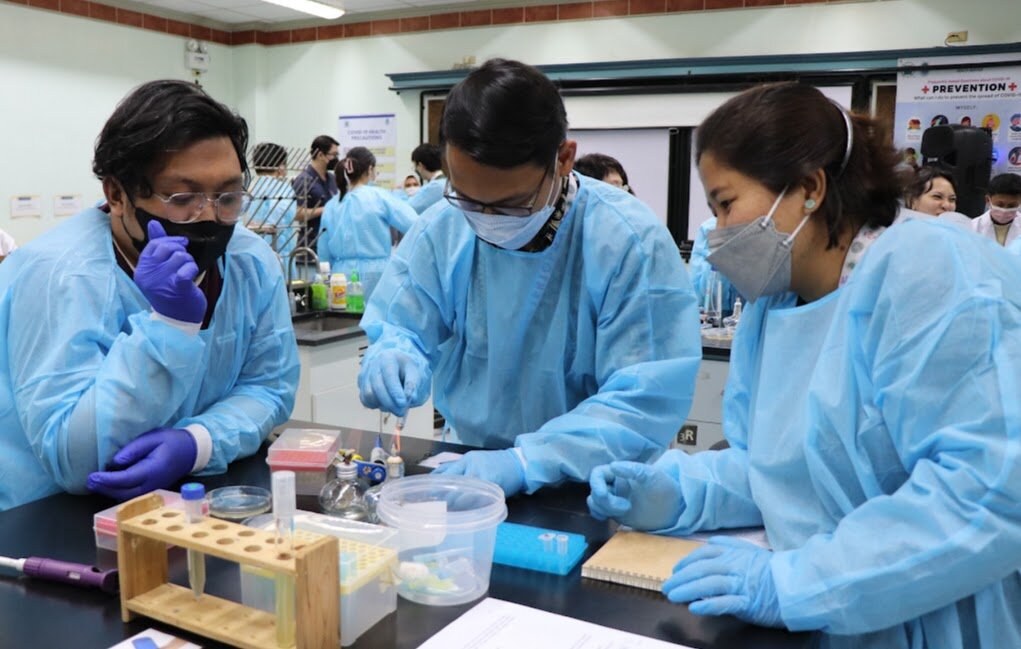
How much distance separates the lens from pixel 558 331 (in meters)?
1.74

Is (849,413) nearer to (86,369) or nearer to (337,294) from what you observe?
(86,369)

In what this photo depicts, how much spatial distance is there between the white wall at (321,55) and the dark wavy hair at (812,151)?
5.46 m

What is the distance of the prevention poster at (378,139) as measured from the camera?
25.3ft

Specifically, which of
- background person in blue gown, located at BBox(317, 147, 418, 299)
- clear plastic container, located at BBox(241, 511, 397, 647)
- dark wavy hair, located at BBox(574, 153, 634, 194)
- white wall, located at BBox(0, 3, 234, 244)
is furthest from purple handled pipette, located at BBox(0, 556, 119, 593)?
white wall, located at BBox(0, 3, 234, 244)

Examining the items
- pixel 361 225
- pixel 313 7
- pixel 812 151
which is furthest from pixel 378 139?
pixel 812 151

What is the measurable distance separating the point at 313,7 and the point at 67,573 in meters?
6.50

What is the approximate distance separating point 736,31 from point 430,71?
8.70ft

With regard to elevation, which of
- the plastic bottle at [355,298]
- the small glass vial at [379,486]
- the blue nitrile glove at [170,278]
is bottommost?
the plastic bottle at [355,298]

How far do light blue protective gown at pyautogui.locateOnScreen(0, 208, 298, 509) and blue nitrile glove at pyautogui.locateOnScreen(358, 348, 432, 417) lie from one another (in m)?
0.26

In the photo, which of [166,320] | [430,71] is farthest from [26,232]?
[166,320]

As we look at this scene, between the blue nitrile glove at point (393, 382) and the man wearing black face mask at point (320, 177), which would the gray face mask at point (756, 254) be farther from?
the man wearing black face mask at point (320, 177)

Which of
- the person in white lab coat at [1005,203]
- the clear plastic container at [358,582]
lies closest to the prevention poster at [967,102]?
the person in white lab coat at [1005,203]

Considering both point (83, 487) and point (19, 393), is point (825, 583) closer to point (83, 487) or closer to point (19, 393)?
point (83, 487)

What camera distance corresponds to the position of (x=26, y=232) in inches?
262
